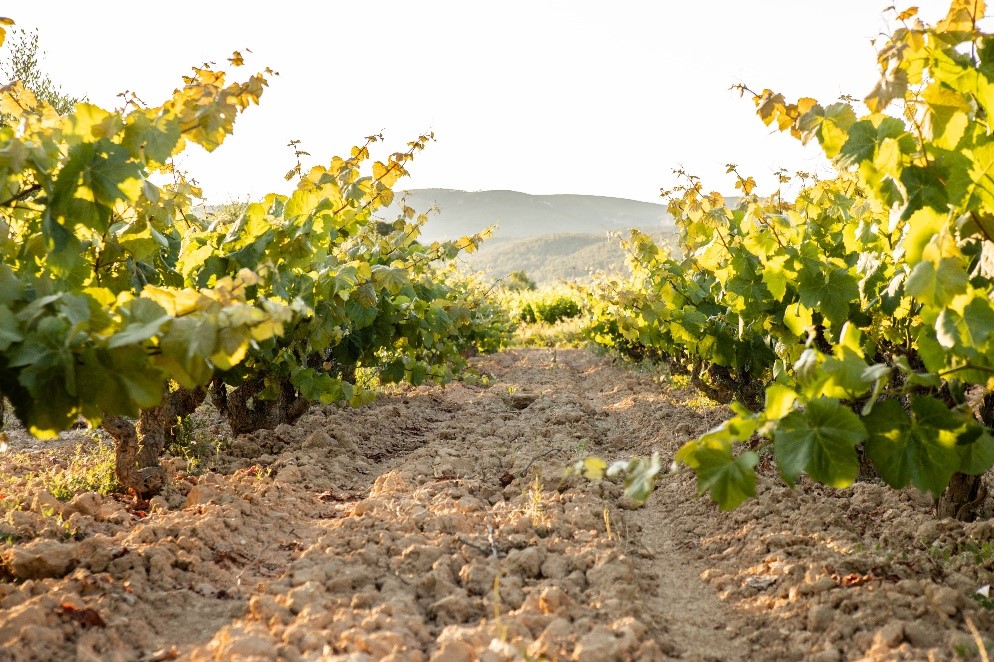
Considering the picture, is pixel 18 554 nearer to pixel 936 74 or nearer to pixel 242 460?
pixel 242 460

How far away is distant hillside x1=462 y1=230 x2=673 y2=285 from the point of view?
50.4 meters

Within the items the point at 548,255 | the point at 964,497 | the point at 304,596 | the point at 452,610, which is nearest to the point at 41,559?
the point at 304,596

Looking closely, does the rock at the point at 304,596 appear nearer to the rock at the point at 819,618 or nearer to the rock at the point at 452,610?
the rock at the point at 452,610

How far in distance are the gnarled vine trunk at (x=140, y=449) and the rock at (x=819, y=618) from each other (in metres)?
3.00

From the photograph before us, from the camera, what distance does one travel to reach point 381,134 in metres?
5.14

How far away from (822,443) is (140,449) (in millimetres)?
3321

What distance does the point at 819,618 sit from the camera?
2.62 metres

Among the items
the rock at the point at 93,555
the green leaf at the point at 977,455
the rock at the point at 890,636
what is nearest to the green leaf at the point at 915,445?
the green leaf at the point at 977,455

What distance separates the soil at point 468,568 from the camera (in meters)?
2.35

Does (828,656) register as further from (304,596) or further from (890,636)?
(304,596)

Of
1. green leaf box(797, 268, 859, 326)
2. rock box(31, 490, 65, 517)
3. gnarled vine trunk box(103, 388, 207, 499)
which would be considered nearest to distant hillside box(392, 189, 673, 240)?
gnarled vine trunk box(103, 388, 207, 499)

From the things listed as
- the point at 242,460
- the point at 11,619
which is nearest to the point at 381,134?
→ the point at 242,460

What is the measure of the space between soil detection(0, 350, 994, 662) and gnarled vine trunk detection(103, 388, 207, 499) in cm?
11

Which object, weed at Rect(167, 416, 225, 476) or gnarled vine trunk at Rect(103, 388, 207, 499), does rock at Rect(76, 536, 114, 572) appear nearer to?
gnarled vine trunk at Rect(103, 388, 207, 499)
